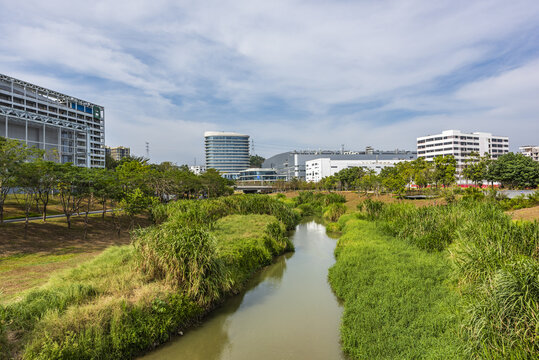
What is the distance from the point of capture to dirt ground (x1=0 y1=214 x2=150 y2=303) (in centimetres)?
1249

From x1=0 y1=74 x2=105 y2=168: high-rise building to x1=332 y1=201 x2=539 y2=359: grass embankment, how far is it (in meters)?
63.9

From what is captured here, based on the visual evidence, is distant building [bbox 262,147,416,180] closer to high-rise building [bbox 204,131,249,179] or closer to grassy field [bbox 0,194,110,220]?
high-rise building [bbox 204,131,249,179]

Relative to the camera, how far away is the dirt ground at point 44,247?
12.5 m

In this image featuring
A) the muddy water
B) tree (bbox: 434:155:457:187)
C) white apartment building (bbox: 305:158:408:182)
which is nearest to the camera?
the muddy water

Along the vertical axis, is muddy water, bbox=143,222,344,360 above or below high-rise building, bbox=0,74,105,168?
below

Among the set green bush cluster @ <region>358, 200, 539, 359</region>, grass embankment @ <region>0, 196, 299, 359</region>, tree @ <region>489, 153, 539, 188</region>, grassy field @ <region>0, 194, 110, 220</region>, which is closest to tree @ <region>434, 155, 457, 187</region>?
tree @ <region>489, 153, 539, 188</region>

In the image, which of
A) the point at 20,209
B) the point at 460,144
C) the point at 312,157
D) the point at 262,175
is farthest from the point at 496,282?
the point at 312,157

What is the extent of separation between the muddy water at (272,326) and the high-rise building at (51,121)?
5936 cm

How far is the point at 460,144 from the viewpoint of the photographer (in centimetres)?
11169

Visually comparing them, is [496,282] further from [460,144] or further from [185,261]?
[460,144]

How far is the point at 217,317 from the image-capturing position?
11969mm

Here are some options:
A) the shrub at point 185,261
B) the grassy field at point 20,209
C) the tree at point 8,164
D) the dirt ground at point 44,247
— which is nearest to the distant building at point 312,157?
the grassy field at point 20,209

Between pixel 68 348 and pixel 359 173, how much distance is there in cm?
7939

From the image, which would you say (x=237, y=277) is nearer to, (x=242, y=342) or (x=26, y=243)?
(x=242, y=342)
